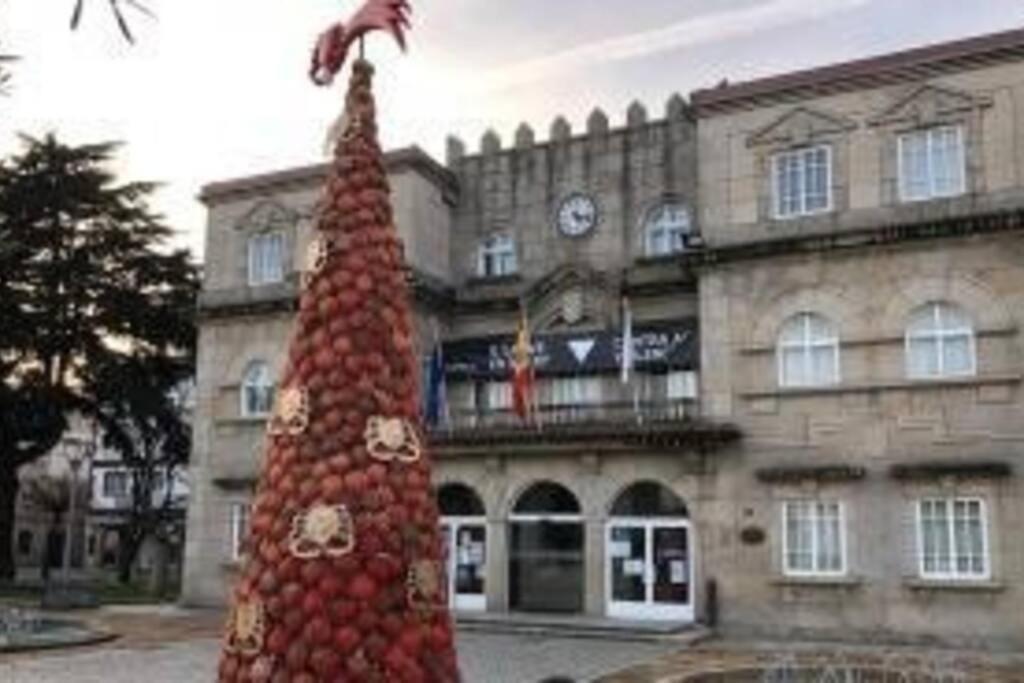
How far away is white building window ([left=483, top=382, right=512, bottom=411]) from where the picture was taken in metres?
32.3

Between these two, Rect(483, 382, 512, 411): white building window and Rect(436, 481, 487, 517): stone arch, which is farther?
Rect(483, 382, 512, 411): white building window

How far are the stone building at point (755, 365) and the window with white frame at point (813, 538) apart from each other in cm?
5

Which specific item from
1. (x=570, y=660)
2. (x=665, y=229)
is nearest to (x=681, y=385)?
(x=665, y=229)

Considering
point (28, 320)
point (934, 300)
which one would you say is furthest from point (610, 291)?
point (28, 320)

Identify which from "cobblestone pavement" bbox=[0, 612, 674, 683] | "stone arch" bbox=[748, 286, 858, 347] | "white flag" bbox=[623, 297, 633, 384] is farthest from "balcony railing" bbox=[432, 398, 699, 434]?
"cobblestone pavement" bbox=[0, 612, 674, 683]

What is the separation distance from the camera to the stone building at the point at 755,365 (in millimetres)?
25453

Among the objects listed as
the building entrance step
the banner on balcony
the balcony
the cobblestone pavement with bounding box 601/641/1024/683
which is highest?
the banner on balcony

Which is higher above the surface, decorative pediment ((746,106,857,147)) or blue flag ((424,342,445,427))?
decorative pediment ((746,106,857,147))

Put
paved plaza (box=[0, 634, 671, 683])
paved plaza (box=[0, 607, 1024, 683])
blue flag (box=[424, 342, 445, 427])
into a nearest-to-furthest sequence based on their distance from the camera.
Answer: paved plaza (box=[0, 607, 1024, 683]) → paved plaza (box=[0, 634, 671, 683]) → blue flag (box=[424, 342, 445, 427])

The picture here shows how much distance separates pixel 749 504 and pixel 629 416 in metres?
3.62

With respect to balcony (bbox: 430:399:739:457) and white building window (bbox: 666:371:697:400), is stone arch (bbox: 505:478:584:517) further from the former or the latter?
white building window (bbox: 666:371:697:400)

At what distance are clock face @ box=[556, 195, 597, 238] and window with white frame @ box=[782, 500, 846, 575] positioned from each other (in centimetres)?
998

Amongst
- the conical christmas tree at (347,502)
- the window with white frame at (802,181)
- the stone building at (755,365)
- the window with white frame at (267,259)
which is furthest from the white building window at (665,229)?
the conical christmas tree at (347,502)

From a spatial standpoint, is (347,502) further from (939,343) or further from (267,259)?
(267,259)
